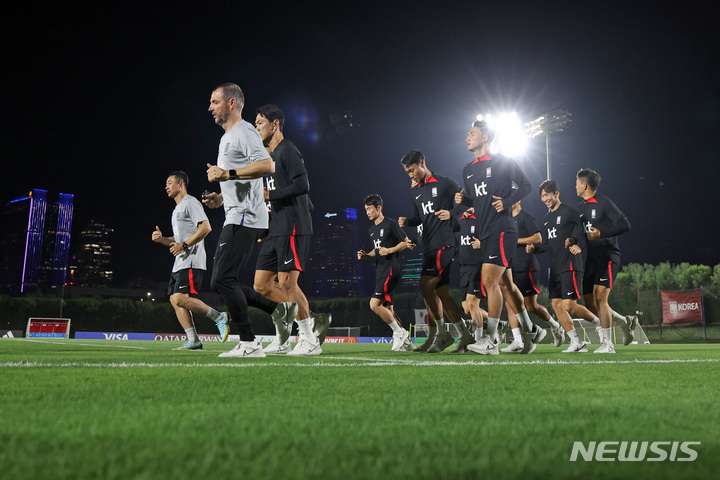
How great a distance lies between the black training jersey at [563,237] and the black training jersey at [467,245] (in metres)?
1.40

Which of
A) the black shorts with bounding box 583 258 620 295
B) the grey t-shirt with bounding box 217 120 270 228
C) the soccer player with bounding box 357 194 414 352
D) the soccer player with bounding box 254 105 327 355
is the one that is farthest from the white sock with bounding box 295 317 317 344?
the black shorts with bounding box 583 258 620 295

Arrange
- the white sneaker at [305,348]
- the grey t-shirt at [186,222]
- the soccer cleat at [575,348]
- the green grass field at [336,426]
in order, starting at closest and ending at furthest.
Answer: the green grass field at [336,426] < the white sneaker at [305,348] < the soccer cleat at [575,348] < the grey t-shirt at [186,222]

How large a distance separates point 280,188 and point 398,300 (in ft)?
134

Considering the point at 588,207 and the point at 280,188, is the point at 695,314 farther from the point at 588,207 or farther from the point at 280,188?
the point at 280,188

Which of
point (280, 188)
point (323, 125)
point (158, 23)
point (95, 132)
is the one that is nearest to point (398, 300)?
point (323, 125)

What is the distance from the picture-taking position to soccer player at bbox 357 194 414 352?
973cm

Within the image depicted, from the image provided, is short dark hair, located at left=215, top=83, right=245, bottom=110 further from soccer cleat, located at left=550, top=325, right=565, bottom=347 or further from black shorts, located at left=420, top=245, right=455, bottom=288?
soccer cleat, located at left=550, top=325, right=565, bottom=347

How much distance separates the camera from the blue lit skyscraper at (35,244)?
9512cm

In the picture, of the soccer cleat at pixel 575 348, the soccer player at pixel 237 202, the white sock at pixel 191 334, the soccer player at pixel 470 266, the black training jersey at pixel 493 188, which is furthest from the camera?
the white sock at pixel 191 334

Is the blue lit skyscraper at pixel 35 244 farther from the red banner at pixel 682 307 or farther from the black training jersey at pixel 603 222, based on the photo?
the black training jersey at pixel 603 222

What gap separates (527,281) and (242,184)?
18.9 ft

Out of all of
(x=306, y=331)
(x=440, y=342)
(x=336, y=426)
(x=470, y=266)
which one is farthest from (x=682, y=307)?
(x=336, y=426)

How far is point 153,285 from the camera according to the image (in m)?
78.2

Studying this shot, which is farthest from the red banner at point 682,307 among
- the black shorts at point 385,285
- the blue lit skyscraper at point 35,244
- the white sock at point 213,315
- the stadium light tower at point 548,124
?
the blue lit skyscraper at point 35,244
